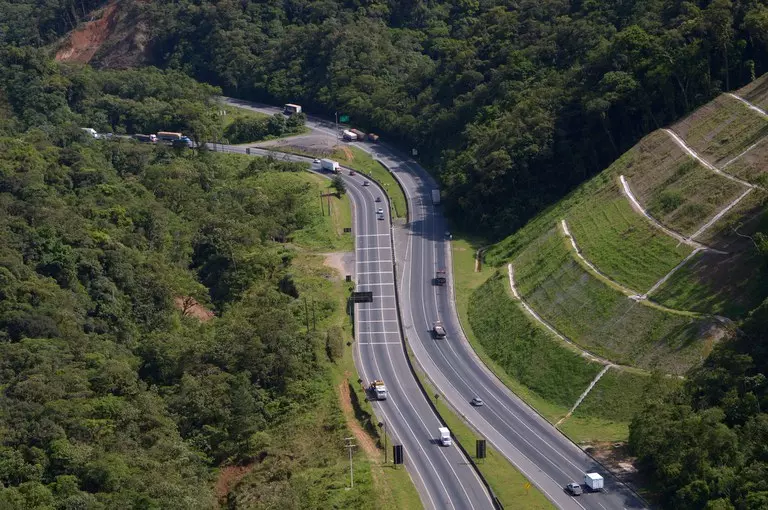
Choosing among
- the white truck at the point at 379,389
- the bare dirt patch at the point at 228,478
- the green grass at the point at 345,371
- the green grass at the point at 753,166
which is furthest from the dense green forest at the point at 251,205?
the green grass at the point at 753,166

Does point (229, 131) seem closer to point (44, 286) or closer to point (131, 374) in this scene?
point (44, 286)

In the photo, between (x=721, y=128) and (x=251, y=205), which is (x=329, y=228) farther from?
(x=721, y=128)

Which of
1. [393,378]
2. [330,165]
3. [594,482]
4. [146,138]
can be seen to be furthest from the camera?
[146,138]

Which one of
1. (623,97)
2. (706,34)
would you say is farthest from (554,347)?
(706,34)

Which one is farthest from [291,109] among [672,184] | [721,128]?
[672,184]

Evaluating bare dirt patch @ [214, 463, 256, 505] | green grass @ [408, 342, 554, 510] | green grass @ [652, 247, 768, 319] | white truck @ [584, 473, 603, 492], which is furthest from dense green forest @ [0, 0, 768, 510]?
green grass @ [408, 342, 554, 510]

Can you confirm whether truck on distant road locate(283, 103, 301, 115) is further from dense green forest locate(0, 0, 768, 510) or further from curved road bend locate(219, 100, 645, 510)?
curved road bend locate(219, 100, 645, 510)
